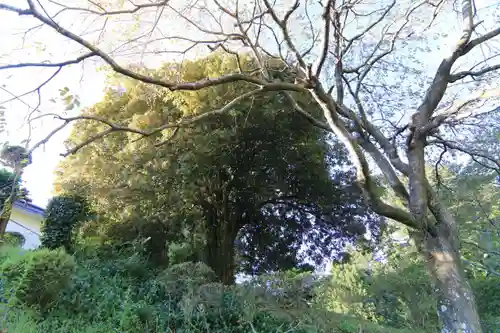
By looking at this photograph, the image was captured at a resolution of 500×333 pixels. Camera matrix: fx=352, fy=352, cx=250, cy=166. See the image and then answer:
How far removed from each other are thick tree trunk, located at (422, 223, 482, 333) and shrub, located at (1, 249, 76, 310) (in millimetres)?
4371

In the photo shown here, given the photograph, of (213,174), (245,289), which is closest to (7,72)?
(245,289)

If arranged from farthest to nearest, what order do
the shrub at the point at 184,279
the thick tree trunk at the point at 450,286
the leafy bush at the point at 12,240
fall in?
1. the leafy bush at the point at 12,240
2. the shrub at the point at 184,279
3. the thick tree trunk at the point at 450,286

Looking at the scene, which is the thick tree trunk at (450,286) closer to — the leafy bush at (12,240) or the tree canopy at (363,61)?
the tree canopy at (363,61)

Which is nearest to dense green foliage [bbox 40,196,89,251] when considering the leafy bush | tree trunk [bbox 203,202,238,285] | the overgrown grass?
the leafy bush

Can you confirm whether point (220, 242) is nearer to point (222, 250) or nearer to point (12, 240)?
point (222, 250)

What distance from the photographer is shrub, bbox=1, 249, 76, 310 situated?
3920mm

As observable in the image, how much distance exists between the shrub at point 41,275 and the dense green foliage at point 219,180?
11.2 ft

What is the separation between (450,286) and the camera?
362 centimetres

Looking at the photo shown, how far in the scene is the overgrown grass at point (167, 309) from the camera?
3.98 meters

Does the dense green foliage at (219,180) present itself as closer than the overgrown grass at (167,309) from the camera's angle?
No

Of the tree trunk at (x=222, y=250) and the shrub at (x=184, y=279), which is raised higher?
the tree trunk at (x=222, y=250)

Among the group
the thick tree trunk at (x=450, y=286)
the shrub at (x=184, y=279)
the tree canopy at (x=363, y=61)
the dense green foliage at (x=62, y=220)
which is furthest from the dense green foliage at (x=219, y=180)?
the thick tree trunk at (x=450, y=286)

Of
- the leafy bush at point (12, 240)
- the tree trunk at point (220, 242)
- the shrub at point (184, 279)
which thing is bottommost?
the shrub at point (184, 279)

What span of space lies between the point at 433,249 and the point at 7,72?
14.5ft
